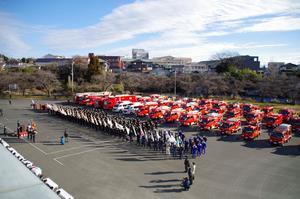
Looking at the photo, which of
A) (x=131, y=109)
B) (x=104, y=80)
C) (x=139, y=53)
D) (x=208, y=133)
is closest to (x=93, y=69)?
(x=104, y=80)

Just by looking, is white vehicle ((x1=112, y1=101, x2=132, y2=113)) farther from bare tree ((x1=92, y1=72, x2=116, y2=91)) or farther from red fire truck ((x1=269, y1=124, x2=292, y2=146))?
bare tree ((x1=92, y1=72, x2=116, y2=91))

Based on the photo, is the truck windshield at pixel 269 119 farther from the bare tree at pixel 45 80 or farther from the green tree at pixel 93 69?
the green tree at pixel 93 69

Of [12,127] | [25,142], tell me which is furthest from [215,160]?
[12,127]

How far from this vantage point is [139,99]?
44062 mm

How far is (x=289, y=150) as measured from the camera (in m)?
21.2

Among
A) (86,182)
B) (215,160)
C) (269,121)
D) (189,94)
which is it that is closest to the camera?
(86,182)

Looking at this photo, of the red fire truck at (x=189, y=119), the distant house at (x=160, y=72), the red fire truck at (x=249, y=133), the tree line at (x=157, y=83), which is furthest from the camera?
the distant house at (x=160, y=72)

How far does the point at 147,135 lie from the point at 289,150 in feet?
34.2

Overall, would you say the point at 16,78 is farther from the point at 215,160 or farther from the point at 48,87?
the point at 215,160

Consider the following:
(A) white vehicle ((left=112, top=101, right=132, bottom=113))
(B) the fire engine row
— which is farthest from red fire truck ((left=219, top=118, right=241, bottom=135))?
(A) white vehicle ((left=112, top=101, right=132, bottom=113))

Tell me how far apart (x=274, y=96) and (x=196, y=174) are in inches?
1471

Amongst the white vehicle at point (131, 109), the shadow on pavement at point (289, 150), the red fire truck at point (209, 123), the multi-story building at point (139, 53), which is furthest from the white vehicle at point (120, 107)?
the multi-story building at point (139, 53)

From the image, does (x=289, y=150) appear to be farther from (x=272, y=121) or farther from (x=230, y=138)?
(x=272, y=121)

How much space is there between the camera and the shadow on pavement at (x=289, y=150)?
67.0 feet
